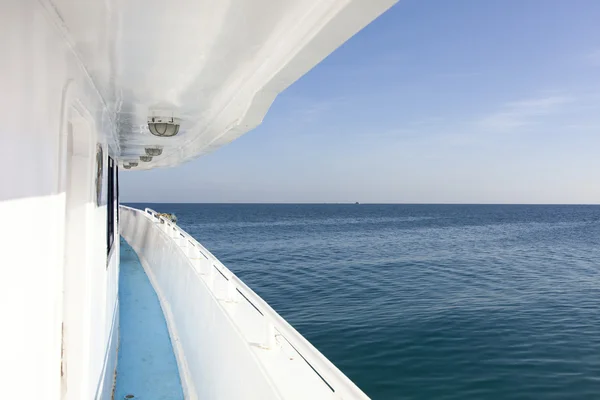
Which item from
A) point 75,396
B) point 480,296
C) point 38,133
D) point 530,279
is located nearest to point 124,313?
point 75,396

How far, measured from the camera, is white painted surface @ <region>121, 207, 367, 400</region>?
1877 mm

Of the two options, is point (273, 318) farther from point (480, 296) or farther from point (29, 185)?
point (480, 296)

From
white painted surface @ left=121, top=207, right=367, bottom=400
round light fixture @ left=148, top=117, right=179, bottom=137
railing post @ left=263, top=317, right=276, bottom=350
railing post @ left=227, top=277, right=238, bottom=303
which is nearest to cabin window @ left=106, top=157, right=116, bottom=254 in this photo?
white painted surface @ left=121, top=207, right=367, bottom=400

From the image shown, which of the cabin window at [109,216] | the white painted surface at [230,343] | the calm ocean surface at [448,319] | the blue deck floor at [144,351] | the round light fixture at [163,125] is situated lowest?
the calm ocean surface at [448,319]

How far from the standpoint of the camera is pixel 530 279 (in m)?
18.3

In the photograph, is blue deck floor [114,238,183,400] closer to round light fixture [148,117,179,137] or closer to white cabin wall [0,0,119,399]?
white cabin wall [0,0,119,399]

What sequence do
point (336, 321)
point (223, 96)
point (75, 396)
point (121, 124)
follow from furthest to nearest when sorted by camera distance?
point (336, 321) → point (121, 124) → point (223, 96) → point (75, 396)

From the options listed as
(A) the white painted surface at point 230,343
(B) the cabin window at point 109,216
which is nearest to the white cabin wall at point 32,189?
(A) the white painted surface at point 230,343

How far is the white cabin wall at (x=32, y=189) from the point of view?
115cm

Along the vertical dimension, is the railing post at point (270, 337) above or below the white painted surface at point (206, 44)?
below

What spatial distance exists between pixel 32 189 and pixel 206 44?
0.99 meters

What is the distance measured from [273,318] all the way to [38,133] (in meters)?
1.33

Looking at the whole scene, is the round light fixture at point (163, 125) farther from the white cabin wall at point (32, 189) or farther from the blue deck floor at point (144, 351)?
the blue deck floor at point (144, 351)

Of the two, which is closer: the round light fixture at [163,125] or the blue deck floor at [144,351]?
the round light fixture at [163,125]
